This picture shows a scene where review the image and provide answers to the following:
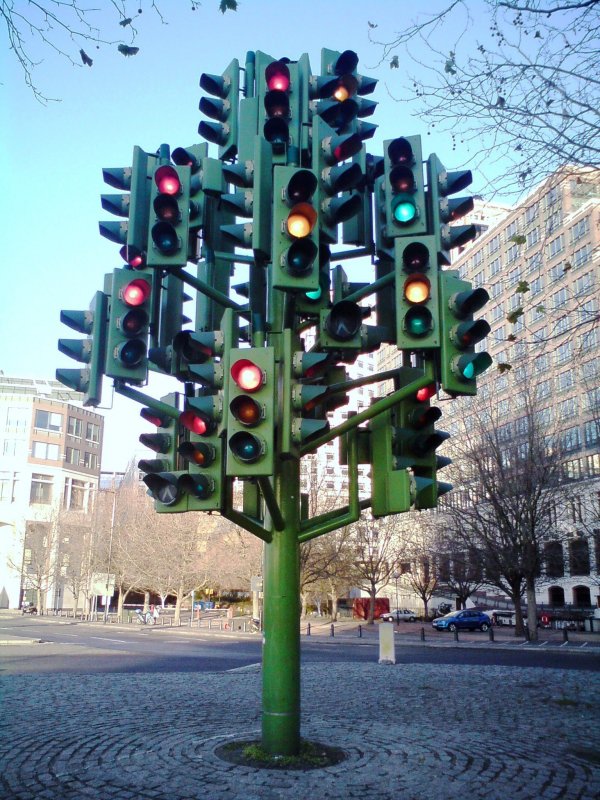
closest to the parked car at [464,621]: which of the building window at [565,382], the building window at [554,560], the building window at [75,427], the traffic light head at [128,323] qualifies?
the building window at [554,560]

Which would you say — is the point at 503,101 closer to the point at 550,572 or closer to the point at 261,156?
the point at 261,156

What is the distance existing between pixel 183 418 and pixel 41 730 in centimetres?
466

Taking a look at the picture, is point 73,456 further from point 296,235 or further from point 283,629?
point 296,235

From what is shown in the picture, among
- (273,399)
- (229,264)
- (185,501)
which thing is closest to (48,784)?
(185,501)

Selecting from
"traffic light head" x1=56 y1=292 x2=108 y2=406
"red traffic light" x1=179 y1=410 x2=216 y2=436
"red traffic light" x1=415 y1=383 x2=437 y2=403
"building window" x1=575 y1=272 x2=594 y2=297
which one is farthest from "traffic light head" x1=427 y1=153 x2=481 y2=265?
"traffic light head" x1=56 y1=292 x2=108 y2=406

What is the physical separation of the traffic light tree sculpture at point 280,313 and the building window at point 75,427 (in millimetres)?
84376

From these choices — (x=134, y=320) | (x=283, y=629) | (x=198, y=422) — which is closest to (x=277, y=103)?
(x=134, y=320)

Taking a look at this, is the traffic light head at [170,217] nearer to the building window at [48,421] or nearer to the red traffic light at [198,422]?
the red traffic light at [198,422]

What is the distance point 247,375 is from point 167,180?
2010 millimetres

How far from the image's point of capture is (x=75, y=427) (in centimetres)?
8956

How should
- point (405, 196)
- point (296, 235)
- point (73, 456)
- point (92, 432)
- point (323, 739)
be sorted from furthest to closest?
point (92, 432) < point (73, 456) < point (323, 739) < point (405, 196) < point (296, 235)

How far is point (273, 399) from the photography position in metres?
5.25

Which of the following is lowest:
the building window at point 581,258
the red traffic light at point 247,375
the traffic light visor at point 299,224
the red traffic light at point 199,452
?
the red traffic light at point 199,452

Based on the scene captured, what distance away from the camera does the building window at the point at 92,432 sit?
9202 cm
